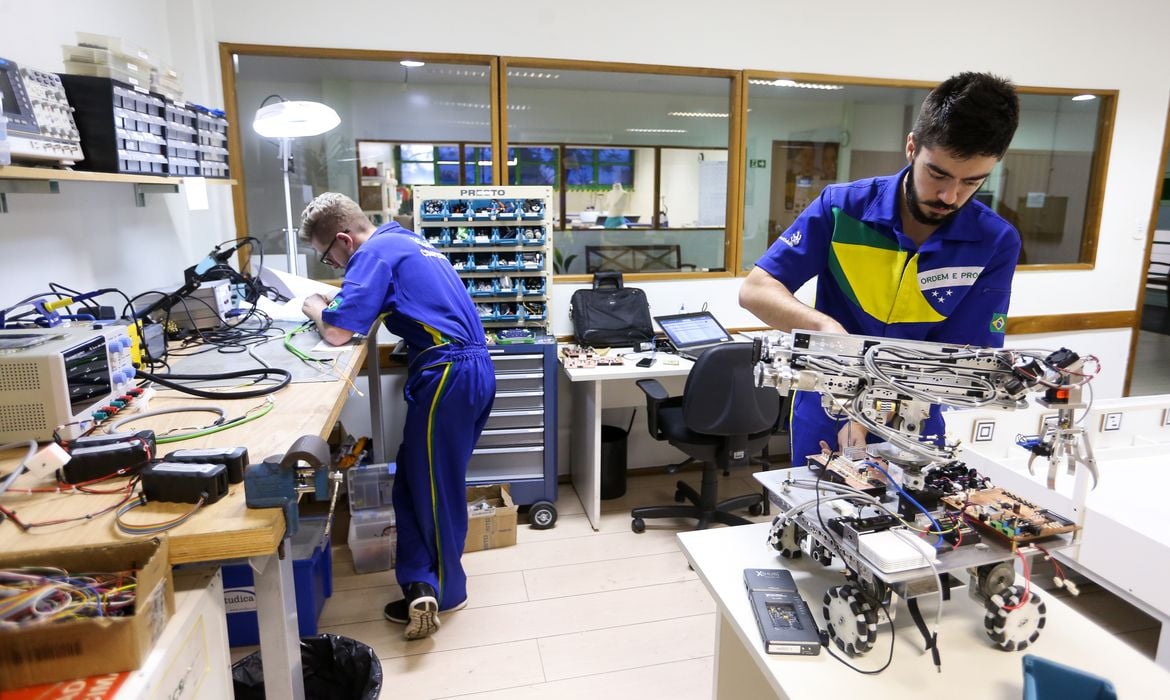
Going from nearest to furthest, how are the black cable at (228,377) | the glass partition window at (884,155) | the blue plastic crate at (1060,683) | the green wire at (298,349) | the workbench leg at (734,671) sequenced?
the blue plastic crate at (1060,683) < the workbench leg at (734,671) < the black cable at (228,377) < the green wire at (298,349) < the glass partition window at (884,155)

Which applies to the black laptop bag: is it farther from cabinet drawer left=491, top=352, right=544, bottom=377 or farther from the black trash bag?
the black trash bag

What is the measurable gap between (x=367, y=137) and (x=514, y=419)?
5.16 ft

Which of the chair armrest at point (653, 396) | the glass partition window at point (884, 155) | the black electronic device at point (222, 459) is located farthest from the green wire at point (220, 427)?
the glass partition window at point (884, 155)

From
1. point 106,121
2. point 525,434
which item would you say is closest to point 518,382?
point 525,434

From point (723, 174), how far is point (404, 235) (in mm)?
2026

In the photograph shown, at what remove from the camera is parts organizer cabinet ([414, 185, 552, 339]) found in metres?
2.95

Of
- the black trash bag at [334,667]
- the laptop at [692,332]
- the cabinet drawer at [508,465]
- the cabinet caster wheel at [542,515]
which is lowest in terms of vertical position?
the cabinet caster wheel at [542,515]

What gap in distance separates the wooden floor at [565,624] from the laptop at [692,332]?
89 cm

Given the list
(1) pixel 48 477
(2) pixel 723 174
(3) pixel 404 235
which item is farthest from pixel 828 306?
(2) pixel 723 174

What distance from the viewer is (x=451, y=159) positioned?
130 inches

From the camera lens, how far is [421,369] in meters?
2.23

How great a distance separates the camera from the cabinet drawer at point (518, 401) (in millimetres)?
2979

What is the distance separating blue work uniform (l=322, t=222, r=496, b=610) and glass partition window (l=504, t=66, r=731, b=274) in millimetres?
1326

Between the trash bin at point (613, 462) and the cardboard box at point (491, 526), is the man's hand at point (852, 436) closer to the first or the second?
the cardboard box at point (491, 526)
